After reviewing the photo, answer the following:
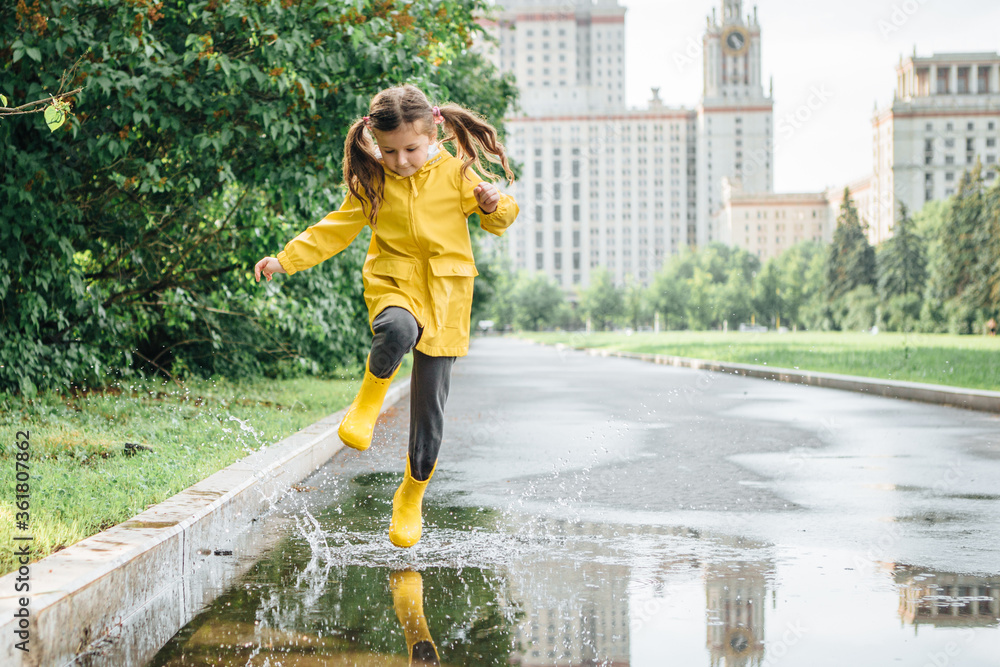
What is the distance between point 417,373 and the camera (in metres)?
4.23

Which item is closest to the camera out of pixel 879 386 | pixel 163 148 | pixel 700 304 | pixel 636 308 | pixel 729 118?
pixel 163 148

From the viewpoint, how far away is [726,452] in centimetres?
866

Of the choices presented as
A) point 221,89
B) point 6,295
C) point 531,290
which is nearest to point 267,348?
point 6,295

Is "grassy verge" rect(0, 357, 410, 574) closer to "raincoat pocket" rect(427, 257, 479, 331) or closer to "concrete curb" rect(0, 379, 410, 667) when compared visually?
"concrete curb" rect(0, 379, 410, 667)

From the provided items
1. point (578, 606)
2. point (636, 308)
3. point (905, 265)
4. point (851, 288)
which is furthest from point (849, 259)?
point (578, 606)

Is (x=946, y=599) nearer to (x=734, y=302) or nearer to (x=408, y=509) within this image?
(x=408, y=509)

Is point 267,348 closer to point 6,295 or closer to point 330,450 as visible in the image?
point 6,295

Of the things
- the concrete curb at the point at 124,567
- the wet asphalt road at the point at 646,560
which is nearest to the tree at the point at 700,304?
the wet asphalt road at the point at 646,560

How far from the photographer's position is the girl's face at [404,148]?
400 cm

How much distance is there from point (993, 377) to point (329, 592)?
1565 centimetres

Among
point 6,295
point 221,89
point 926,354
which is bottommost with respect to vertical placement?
point 926,354

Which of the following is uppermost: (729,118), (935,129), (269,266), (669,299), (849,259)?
(729,118)

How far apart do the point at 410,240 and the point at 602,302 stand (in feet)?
338

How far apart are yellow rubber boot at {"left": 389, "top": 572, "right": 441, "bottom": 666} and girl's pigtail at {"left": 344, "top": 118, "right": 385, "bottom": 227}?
1.51 m
